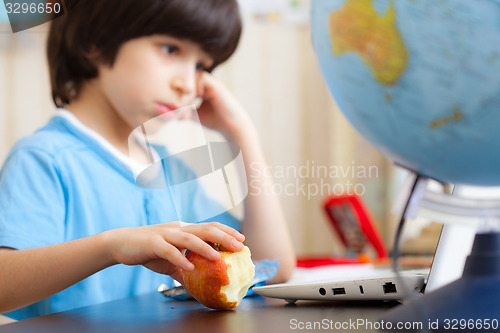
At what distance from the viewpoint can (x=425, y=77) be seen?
368mm

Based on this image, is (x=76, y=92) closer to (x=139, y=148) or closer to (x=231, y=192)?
(x=139, y=148)

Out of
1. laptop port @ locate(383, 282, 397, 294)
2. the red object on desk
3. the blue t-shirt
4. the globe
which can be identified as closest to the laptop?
laptop port @ locate(383, 282, 397, 294)

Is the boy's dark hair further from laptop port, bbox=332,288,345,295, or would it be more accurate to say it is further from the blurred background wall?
the blurred background wall

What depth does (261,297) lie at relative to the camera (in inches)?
24.5

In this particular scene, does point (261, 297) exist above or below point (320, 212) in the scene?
above

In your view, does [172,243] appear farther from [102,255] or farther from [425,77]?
[425,77]

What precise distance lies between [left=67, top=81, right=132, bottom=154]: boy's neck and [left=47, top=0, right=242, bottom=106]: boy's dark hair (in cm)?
6

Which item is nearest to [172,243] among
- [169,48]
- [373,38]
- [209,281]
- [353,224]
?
[209,281]

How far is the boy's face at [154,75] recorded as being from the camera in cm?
94

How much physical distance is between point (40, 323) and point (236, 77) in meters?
2.64

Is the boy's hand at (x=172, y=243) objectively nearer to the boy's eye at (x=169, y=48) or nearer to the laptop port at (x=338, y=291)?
the laptop port at (x=338, y=291)

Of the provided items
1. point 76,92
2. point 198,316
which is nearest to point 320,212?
point 76,92

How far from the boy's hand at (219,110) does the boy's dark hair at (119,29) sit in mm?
85

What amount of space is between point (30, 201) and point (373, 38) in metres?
0.62
